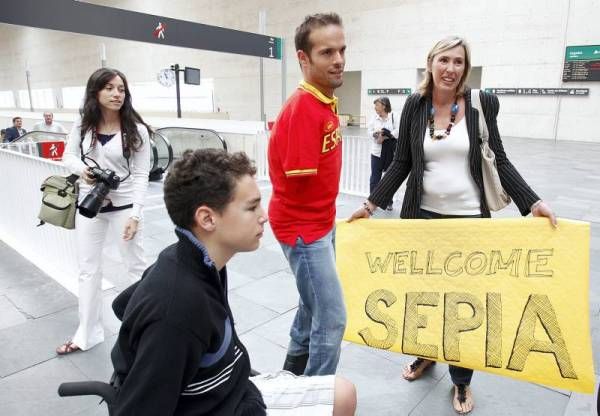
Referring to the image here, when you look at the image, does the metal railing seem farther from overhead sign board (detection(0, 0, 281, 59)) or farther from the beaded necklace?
the beaded necklace

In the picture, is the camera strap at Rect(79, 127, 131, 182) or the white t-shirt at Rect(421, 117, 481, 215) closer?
the white t-shirt at Rect(421, 117, 481, 215)

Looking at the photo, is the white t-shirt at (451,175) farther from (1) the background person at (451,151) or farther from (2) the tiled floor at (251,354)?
(2) the tiled floor at (251,354)

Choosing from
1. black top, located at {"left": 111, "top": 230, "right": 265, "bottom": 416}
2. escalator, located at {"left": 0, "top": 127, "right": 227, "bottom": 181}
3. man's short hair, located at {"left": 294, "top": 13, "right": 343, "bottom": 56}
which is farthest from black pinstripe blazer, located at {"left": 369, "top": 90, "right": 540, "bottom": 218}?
escalator, located at {"left": 0, "top": 127, "right": 227, "bottom": 181}

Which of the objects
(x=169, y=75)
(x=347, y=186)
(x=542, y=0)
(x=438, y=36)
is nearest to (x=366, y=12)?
(x=438, y=36)

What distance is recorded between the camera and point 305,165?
1.74 m

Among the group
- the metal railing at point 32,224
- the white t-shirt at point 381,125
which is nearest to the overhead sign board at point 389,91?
the white t-shirt at point 381,125

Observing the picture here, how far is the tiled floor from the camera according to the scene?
2.31 m

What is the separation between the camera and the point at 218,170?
1.23 meters

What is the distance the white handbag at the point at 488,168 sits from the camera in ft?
7.00

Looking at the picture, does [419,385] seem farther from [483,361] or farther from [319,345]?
[319,345]

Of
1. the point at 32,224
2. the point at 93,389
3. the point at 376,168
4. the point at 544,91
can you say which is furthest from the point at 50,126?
the point at 544,91

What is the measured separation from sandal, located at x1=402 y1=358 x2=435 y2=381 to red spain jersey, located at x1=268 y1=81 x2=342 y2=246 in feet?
3.65

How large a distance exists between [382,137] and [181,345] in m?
5.92

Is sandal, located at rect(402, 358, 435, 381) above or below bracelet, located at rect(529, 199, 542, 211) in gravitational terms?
below
